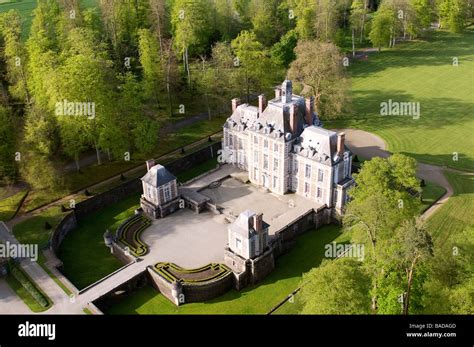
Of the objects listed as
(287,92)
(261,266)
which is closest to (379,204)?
(261,266)

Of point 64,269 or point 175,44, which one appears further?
point 175,44

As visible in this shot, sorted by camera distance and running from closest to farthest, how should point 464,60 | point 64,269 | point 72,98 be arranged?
1. point 64,269
2. point 72,98
3. point 464,60

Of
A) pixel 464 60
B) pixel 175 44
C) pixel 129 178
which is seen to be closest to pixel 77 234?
pixel 129 178

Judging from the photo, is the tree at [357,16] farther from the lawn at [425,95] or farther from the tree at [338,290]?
the tree at [338,290]

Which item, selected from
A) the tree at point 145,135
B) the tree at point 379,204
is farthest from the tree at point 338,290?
the tree at point 145,135

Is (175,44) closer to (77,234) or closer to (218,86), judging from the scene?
(218,86)

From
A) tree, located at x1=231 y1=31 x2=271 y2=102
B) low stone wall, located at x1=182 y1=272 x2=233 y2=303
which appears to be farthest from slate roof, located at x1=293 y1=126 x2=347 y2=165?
tree, located at x1=231 y1=31 x2=271 y2=102

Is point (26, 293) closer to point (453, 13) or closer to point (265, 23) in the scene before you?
point (265, 23)
